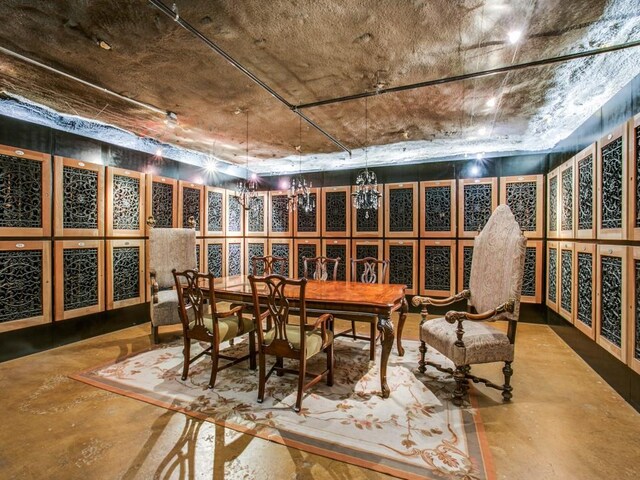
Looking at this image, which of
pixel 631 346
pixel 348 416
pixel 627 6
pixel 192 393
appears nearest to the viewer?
pixel 627 6

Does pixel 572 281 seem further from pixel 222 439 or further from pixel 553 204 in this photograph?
pixel 222 439

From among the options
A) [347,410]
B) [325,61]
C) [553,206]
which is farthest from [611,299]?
[325,61]

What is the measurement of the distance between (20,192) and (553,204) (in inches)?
258

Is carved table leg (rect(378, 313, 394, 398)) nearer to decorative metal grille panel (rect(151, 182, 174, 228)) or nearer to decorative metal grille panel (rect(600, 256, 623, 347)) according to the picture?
decorative metal grille panel (rect(600, 256, 623, 347))

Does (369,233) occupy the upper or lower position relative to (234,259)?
upper

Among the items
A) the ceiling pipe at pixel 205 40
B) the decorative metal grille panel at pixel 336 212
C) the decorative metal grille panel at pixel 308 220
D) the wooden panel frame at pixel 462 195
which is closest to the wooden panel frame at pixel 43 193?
the ceiling pipe at pixel 205 40

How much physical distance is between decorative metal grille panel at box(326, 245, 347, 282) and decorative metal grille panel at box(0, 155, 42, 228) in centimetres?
407

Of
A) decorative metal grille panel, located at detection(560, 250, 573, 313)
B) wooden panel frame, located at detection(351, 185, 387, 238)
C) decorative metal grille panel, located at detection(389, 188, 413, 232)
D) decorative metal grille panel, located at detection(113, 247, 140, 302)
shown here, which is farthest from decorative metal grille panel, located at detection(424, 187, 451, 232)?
decorative metal grille panel, located at detection(113, 247, 140, 302)

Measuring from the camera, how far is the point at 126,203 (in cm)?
439

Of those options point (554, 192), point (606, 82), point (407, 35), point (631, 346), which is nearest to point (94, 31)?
point (407, 35)

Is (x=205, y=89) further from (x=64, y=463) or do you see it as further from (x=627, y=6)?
(x=627, y=6)

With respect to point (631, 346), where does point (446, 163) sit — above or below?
above

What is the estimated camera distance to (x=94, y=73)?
9.34 feet

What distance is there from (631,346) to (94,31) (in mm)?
4632
